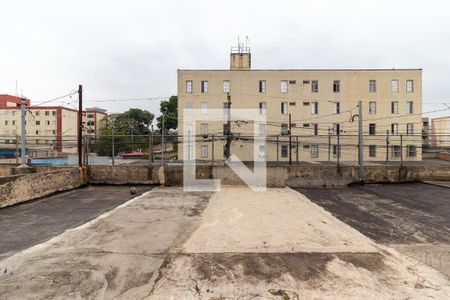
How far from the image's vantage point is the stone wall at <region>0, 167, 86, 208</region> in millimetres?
8055

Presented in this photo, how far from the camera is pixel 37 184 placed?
9273mm

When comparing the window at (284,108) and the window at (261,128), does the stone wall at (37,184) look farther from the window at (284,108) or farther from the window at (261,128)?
the window at (284,108)

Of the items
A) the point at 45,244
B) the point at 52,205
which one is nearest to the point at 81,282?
the point at 45,244

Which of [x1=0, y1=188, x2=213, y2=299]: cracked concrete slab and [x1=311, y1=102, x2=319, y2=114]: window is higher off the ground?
[x1=311, y1=102, x2=319, y2=114]: window

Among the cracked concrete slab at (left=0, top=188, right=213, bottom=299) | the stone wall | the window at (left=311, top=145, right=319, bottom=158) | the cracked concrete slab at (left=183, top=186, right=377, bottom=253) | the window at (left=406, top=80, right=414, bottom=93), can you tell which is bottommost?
the cracked concrete slab at (left=183, top=186, right=377, bottom=253)

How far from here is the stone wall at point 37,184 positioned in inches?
317

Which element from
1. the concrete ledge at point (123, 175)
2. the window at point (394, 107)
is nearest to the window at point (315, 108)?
the window at point (394, 107)

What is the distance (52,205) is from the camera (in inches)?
321

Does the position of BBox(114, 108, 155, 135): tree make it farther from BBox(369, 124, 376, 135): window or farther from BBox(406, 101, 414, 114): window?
BBox(406, 101, 414, 114): window

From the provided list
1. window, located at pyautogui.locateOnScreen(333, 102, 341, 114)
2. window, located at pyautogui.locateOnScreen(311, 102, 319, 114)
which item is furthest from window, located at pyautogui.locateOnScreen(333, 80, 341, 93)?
window, located at pyautogui.locateOnScreen(311, 102, 319, 114)

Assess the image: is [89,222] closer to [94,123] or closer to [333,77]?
[333,77]

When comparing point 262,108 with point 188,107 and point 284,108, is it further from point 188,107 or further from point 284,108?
point 188,107

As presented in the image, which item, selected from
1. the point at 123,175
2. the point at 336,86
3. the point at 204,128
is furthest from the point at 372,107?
the point at 123,175

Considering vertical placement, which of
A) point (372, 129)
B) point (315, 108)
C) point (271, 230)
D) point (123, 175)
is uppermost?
point (315, 108)
